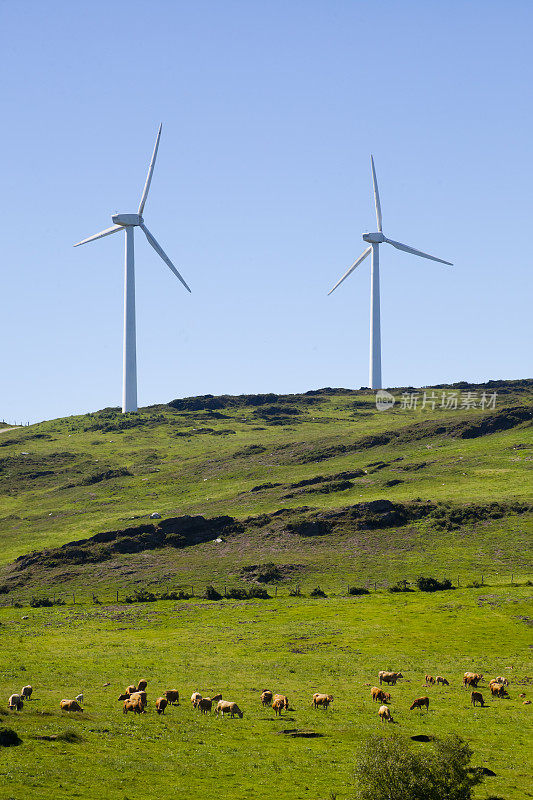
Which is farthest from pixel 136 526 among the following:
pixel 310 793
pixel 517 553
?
pixel 310 793

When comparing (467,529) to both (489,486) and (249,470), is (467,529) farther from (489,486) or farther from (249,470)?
(249,470)

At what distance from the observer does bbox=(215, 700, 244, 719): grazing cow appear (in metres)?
50.1

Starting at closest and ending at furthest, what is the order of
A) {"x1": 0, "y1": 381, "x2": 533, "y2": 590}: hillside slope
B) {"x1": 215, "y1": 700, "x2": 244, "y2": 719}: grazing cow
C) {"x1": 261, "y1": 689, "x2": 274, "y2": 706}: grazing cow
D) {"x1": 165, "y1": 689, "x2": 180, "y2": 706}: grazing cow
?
{"x1": 215, "y1": 700, "x2": 244, "y2": 719}: grazing cow < {"x1": 165, "y1": 689, "x2": 180, "y2": 706}: grazing cow < {"x1": 261, "y1": 689, "x2": 274, "y2": 706}: grazing cow < {"x1": 0, "y1": 381, "x2": 533, "y2": 590}: hillside slope

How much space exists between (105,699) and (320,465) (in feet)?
439

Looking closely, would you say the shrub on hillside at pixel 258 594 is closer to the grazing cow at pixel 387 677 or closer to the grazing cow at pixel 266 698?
the grazing cow at pixel 387 677

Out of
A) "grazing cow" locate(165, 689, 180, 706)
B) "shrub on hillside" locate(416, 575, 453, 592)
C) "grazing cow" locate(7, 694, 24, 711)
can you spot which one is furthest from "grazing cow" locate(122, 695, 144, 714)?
"shrub on hillside" locate(416, 575, 453, 592)

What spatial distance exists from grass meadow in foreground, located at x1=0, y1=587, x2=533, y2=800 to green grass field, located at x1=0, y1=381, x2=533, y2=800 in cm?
18

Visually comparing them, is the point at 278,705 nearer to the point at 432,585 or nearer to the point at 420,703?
the point at 420,703

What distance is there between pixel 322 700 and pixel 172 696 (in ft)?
30.1

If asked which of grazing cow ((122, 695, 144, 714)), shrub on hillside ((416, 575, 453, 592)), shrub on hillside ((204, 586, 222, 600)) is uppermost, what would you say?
grazing cow ((122, 695, 144, 714))

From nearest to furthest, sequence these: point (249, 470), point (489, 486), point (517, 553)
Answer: point (517, 553)
point (489, 486)
point (249, 470)

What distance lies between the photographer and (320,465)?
185625 millimetres

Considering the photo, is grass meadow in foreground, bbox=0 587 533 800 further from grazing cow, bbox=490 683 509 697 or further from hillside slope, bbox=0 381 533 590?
hillside slope, bbox=0 381 533 590

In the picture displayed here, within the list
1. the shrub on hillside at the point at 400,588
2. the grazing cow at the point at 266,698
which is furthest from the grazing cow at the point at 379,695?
the shrub on hillside at the point at 400,588
